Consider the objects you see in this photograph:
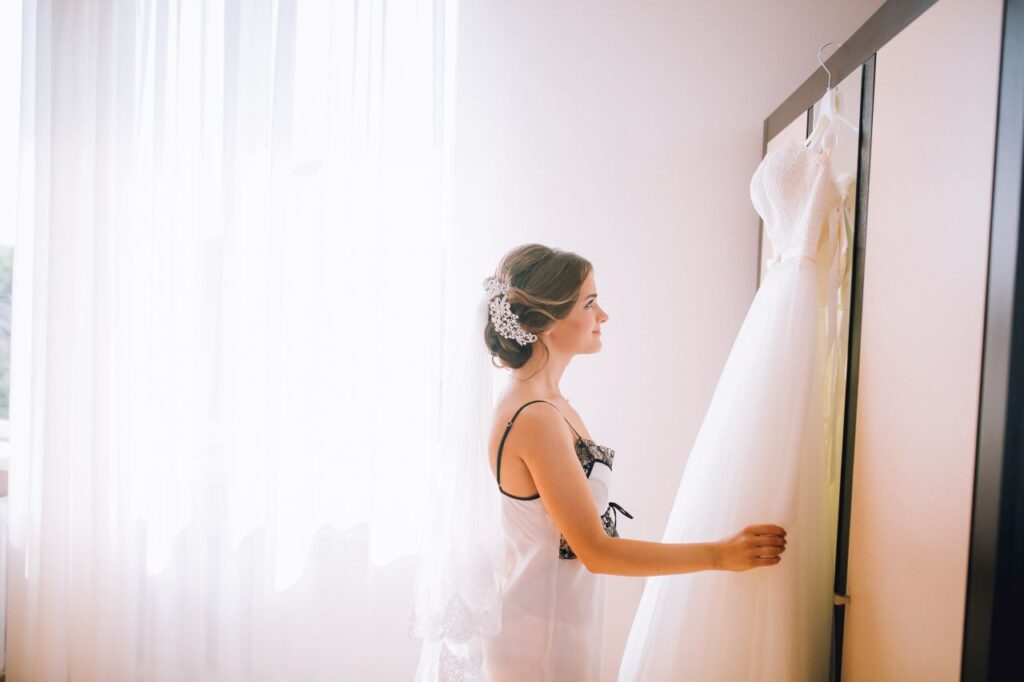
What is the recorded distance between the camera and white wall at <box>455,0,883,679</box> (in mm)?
1929

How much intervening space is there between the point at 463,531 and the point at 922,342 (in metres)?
0.89

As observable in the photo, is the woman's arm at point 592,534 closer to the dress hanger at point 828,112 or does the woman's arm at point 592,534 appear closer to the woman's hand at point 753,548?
the woman's hand at point 753,548

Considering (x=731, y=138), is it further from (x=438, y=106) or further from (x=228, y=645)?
(x=228, y=645)

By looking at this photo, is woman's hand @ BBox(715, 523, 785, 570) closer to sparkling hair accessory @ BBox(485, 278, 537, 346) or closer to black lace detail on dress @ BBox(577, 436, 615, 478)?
black lace detail on dress @ BBox(577, 436, 615, 478)

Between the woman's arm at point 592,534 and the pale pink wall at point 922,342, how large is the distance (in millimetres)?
190

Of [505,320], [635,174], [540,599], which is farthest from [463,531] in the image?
[635,174]

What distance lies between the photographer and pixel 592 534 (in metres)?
1.11

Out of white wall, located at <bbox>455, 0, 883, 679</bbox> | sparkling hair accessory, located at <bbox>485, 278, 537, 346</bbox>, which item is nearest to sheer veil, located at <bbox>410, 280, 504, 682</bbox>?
sparkling hair accessory, located at <bbox>485, 278, 537, 346</bbox>

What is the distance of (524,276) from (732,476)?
54 centimetres

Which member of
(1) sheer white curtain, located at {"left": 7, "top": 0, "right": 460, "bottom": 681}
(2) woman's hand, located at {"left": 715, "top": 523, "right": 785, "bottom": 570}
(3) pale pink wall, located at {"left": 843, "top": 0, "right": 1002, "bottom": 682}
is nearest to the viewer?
(3) pale pink wall, located at {"left": 843, "top": 0, "right": 1002, "bottom": 682}

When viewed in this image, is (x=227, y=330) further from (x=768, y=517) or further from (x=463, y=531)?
(x=768, y=517)

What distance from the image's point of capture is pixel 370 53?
1905 millimetres

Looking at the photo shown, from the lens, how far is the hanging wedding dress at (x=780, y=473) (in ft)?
3.54

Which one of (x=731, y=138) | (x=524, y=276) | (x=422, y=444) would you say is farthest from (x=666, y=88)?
(x=422, y=444)
